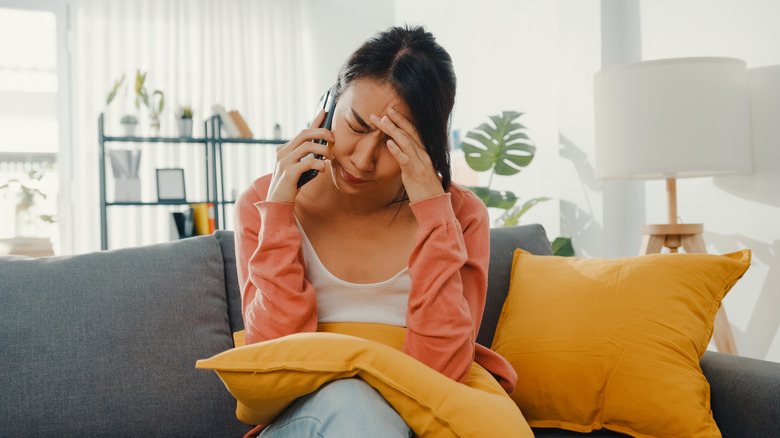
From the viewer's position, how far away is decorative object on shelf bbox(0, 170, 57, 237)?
4730 millimetres

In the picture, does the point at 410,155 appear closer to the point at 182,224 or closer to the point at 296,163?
the point at 296,163

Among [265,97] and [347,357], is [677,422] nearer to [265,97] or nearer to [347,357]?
[347,357]

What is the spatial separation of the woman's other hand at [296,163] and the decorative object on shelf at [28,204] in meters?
4.14

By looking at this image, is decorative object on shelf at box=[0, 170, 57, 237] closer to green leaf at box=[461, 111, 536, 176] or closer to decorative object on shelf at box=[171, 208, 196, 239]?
decorative object on shelf at box=[171, 208, 196, 239]

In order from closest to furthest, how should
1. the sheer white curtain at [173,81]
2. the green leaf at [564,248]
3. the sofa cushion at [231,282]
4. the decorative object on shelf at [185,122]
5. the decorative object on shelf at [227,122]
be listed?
1. the sofa cushion at [231,282]
2. the green leaf at [564,248]
3. the decorative object on shelf at [185,122]
4. the decorative object on shelf at [227,122]
5. the sheer white curtain at [173,81]

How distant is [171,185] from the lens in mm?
4508

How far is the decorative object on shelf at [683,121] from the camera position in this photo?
204 cm

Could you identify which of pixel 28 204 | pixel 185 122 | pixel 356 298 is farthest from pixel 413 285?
pixel 28 204

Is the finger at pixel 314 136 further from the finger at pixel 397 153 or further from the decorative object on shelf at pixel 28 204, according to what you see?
the decorative object on shelf at pixel 28 204

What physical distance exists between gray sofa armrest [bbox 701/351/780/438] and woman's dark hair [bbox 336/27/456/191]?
2.38 feet

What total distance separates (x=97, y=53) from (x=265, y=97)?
1.35 meters

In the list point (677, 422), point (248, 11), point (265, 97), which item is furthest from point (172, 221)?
point (677, 422)

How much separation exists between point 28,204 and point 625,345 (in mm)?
4595

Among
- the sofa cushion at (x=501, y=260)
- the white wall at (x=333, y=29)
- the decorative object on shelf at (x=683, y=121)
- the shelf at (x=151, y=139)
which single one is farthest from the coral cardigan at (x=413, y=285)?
the white wall at (x=333, y=29)
